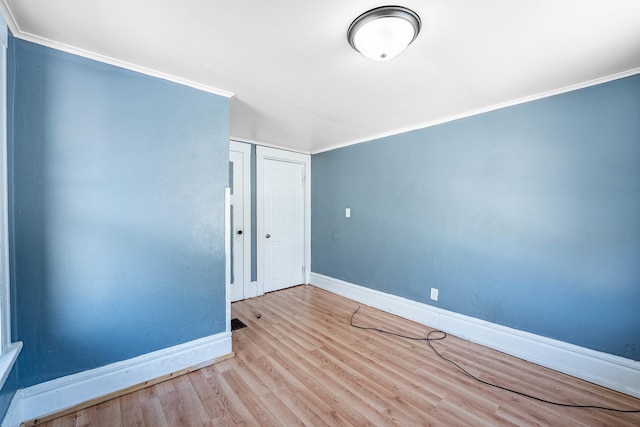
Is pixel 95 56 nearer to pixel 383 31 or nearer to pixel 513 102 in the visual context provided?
pixel 383 31

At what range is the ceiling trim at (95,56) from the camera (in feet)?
4.61

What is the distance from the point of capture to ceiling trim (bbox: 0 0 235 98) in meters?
1.41

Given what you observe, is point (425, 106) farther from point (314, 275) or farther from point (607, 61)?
point (314, 275)

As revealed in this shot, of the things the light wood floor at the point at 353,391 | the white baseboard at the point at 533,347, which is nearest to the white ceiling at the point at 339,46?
the white baseboard at the point at 533,347

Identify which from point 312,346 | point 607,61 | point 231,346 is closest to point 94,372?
point 231,346

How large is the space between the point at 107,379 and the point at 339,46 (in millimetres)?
2651

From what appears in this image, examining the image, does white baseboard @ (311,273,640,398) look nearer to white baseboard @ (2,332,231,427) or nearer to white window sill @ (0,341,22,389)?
white baseboard @ (2,332,231,427)

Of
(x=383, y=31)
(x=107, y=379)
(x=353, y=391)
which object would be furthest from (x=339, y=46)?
(x=107, y=379)

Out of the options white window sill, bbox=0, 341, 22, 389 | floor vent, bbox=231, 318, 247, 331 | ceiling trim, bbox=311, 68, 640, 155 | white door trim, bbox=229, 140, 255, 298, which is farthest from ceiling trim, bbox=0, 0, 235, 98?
floor vent, bbox=231, 318, 247, 331

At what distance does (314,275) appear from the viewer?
4410 millimetres

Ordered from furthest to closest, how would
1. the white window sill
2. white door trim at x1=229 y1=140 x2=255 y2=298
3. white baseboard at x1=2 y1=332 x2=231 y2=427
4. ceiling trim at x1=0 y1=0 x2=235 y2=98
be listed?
white door trim at x1=229 y1=140 x2=255 y2=298, white baseboard at x1=2 y1=332 x2=231 y2=427, ceiling trim at x1=0 y1=0 x2=235 y2=98, the white window sill

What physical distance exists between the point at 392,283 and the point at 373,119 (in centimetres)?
201

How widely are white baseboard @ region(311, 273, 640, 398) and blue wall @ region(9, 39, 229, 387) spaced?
2151 mm

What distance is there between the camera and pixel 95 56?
1.72 m
